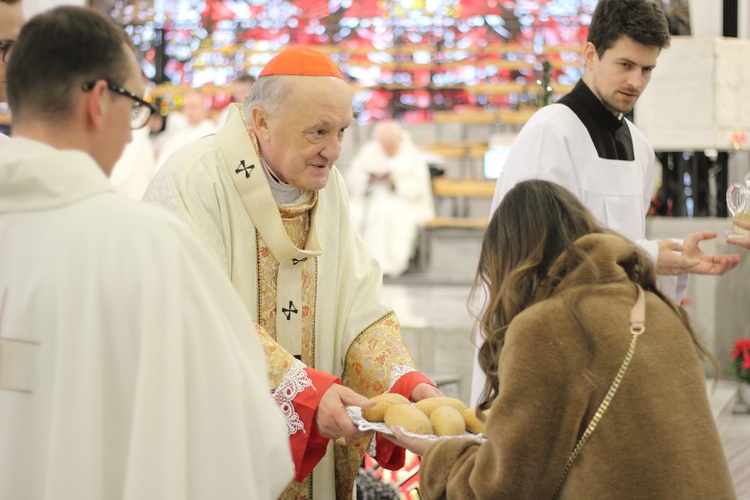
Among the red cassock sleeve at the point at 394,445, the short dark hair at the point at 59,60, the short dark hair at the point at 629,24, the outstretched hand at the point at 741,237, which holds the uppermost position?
the short dark hair at the point at 629,24

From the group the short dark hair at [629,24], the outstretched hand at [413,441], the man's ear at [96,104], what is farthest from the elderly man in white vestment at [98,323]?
the short dark hair at [629,24]

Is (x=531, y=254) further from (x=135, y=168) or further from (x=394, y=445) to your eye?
(x=135, y=168)

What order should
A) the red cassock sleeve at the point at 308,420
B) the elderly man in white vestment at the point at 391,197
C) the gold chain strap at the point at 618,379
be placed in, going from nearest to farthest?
the gold chain strap at the point at 618,379 → the red cassock sleeve at the point at 308,420 → the elderly man in white vestment at the point at 391,197

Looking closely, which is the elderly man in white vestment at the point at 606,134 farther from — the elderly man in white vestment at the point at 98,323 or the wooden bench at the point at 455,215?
the wooden bench at the point at 455,215

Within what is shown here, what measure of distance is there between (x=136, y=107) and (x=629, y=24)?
212 cm

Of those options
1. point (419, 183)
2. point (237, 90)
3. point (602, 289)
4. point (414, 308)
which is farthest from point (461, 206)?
point (602, 289)

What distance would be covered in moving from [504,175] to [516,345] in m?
1.65

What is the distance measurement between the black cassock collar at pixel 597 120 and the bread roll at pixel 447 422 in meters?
1.48

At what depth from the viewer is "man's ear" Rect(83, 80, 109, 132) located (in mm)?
1778

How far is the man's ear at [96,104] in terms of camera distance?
5.83 ft

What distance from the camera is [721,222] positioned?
7.85 metres

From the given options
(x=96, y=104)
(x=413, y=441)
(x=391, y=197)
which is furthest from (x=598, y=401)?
(x=391, y=197)

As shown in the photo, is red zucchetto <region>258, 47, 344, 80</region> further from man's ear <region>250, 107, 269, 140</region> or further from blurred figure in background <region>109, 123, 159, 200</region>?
blurred figure in background <region>109, 123, 159, 200</region>

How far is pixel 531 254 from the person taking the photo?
2.34m
